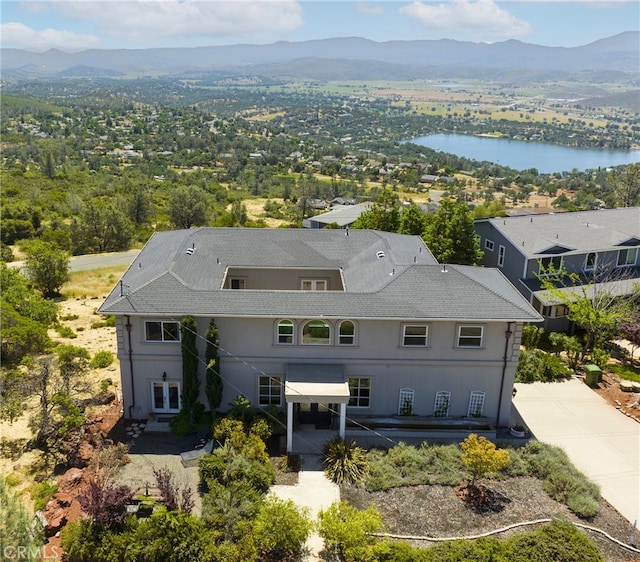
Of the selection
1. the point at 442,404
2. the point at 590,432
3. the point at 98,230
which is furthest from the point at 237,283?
the point at 98,230

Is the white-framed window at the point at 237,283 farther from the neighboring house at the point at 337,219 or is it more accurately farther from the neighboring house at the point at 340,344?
the neighboring house at the point at 337,219

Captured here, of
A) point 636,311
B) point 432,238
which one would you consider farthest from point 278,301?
point 636,311

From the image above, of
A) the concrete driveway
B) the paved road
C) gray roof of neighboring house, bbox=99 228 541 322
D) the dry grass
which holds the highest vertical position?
gray roof of neighboring house, bbox=99 228 541 322

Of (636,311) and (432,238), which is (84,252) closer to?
(432,238)

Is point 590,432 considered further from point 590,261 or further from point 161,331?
point 161,331

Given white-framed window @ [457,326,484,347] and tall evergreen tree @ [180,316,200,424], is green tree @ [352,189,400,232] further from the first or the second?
tall evergreen tree @ [180,316,200,424]

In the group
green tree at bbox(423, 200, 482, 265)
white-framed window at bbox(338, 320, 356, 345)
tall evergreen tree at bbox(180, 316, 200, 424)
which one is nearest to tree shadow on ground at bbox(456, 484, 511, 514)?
white-framed window at bbox(338, 320, 356, 345)
